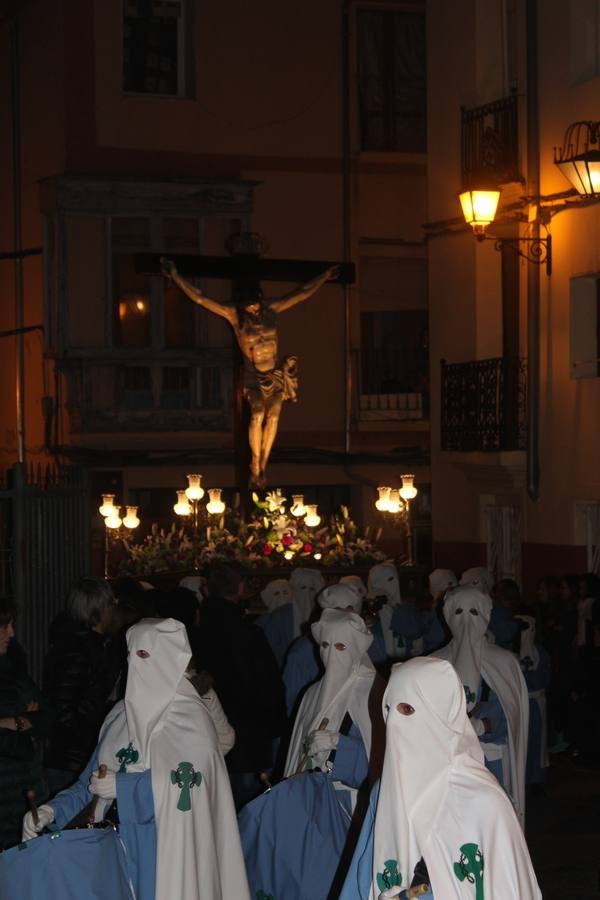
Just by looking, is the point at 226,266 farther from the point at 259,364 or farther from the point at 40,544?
the point at 40,544

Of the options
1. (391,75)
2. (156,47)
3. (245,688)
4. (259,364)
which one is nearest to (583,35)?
(259,364)

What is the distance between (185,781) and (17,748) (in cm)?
149

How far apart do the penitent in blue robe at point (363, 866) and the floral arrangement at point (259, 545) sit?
526 inches

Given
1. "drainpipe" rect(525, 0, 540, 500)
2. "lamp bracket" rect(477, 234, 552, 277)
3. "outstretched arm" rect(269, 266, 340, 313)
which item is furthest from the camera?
"outstretched arm" rect(269, 266, 340, 313)

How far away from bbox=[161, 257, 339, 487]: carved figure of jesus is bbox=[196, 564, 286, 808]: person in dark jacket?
1075 centimetres

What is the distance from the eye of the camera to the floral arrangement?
19766 mm

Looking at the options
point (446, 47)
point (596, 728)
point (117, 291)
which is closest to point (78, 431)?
point (117, 291)

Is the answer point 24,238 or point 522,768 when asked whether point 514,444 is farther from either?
point 24,238

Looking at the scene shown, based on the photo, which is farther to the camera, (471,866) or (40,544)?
(40,544)

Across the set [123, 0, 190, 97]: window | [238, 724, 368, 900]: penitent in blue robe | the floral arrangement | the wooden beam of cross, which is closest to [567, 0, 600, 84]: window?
the wooden beam of cross

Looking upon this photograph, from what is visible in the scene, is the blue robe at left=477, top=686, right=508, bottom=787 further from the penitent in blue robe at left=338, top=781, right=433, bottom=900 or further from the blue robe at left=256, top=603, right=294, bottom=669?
the blue robe at left=256, top=603, right=294, bottom=669

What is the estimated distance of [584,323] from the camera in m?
17.4

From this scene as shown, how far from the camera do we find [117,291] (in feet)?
83.6

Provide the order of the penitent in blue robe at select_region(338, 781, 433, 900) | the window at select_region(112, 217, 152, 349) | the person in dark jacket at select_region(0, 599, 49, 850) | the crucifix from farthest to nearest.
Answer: the window at select_region(112, 217, 152, 349), the crucifix, the person in dark jacket at select_region(0, 599, 49, 850), the penitent in blue robe at select_region(338, 781, 433, 900)
